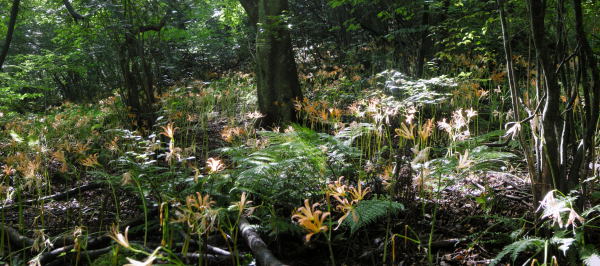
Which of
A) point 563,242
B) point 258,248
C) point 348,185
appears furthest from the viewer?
point 348,185

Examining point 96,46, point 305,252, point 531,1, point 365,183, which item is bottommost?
point 305,252

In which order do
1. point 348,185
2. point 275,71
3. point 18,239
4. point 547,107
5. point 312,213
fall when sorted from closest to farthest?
point 547,107 → point 312,213 → point 18,239 → point 348,185 → point 275,71

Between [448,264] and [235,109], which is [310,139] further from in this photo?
[235,109]

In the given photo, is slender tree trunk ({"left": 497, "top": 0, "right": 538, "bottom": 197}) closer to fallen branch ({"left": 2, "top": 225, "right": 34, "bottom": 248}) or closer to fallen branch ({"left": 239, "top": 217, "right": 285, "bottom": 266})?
fallen branch ({"left": 239, "top": 217, "right": 285, "bottom": 266})

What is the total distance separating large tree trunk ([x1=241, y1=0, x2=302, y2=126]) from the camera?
213 inches

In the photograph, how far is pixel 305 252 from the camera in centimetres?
215

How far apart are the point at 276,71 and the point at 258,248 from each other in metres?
3.97

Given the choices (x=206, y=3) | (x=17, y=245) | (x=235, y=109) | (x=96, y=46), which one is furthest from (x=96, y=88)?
(x=17, y=245)

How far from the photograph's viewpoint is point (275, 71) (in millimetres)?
5520

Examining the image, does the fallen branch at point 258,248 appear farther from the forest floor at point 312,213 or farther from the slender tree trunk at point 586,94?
the slender tree trunk at point 586,94

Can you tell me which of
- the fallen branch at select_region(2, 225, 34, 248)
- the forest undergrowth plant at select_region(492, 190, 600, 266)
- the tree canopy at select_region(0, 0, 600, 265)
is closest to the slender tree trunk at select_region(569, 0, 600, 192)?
the tree canopy at select_region(0, 0, 600, 265)

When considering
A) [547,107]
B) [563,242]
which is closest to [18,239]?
[563,242]

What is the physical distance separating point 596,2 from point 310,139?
2098 millimetres

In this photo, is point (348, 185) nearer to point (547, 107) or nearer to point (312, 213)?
point (312, 213)
